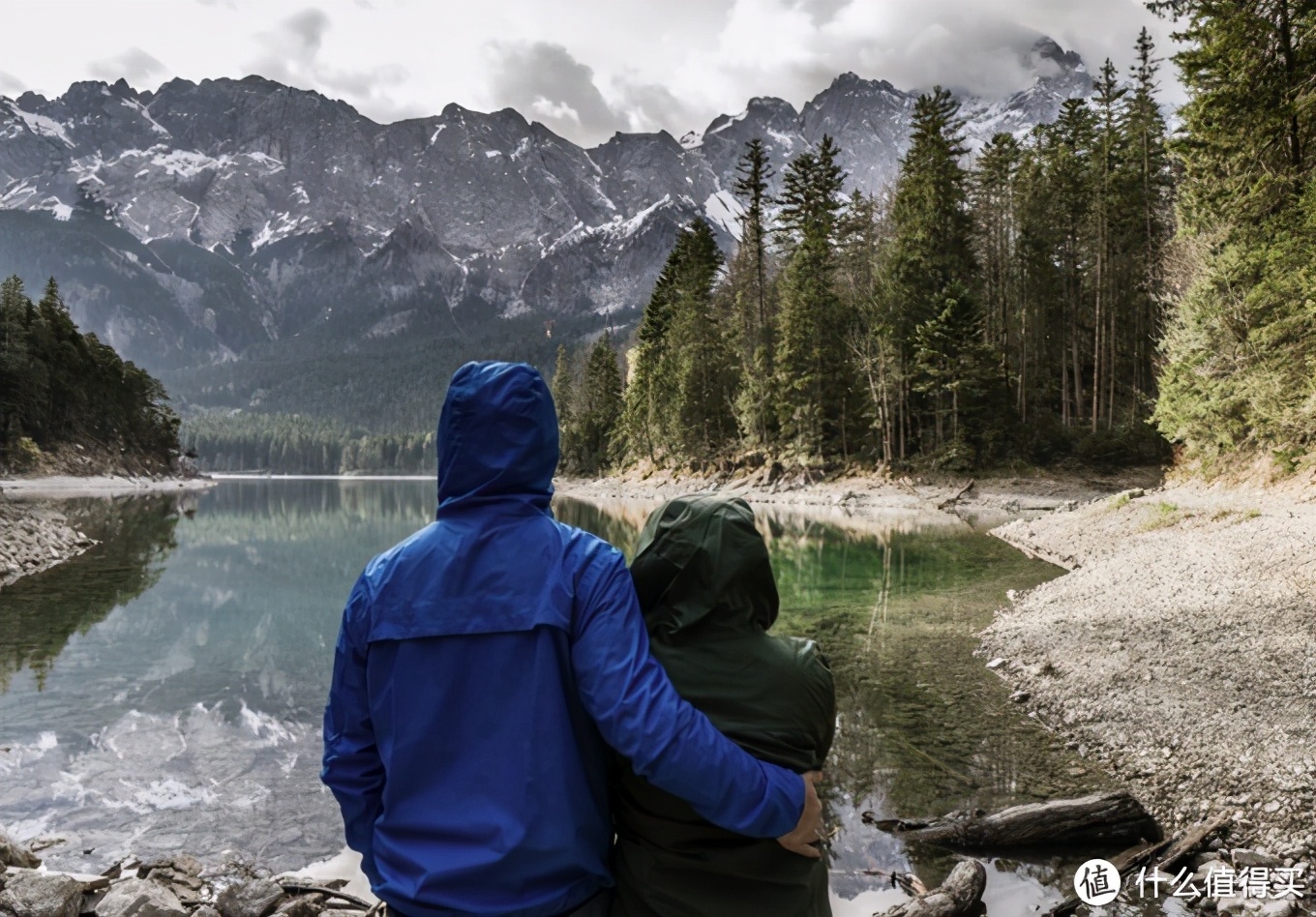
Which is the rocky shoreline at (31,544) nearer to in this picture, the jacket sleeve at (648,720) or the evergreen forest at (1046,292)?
the jacket sleeve at (648,720)

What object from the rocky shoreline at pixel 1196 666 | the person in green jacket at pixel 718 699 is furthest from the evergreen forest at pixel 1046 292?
the person in green jacket at pixel 718 699

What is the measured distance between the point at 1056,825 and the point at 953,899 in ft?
4.26

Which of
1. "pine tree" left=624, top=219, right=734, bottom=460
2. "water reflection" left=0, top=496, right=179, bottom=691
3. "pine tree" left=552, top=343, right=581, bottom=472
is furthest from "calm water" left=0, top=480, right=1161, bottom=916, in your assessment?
"pine tree" left=552, top=343, right=581, bottom=472

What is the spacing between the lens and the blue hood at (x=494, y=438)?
75.1 inches

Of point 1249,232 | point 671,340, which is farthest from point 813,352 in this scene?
point 1249,232

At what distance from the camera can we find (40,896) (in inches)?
161

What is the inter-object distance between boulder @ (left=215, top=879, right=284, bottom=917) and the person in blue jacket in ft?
10.9

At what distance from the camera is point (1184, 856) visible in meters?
4.82

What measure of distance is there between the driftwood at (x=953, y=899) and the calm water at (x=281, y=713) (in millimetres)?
214

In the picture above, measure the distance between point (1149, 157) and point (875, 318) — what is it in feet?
47.3

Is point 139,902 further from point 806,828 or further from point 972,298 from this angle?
point 972,298

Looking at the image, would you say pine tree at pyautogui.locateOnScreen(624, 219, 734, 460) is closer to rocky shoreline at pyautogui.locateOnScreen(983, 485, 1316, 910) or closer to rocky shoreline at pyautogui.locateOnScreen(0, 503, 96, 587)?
rocky shoreline at pyautogui.locateOnScreen(0, 503, 96, 587)

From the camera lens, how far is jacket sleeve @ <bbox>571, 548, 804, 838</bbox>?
175 cm

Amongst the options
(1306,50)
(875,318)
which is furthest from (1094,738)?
(875,318)
